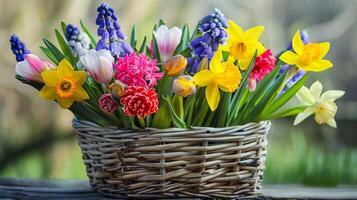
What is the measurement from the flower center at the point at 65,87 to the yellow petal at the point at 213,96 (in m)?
0.16

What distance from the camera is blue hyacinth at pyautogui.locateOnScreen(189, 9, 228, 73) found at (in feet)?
2.77

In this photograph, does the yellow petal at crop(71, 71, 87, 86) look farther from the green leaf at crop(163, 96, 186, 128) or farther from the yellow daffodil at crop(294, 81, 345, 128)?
the yellow daffodil at crop(294, 81, 345, 128)

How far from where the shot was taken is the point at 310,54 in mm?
868

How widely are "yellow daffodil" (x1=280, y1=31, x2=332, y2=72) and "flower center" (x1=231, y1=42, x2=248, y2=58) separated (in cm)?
5

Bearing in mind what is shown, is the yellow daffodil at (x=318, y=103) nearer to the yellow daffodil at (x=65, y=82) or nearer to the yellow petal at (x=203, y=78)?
the yellow petal at (x=203, y=78)

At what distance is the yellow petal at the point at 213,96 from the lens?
820 millimetres

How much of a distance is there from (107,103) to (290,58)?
24cm

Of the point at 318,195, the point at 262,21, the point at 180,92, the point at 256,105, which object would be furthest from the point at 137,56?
the point at 262,21

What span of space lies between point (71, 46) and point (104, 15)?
65 millimetres

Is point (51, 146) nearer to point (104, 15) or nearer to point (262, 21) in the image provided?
point (262, 21)

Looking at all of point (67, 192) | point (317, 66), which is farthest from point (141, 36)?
point (317, 66)

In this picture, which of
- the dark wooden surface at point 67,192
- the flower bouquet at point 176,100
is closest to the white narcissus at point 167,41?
the flower bouquet at point 176,100

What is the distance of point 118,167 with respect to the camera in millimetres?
851

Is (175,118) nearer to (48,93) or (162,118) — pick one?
(162,118)
